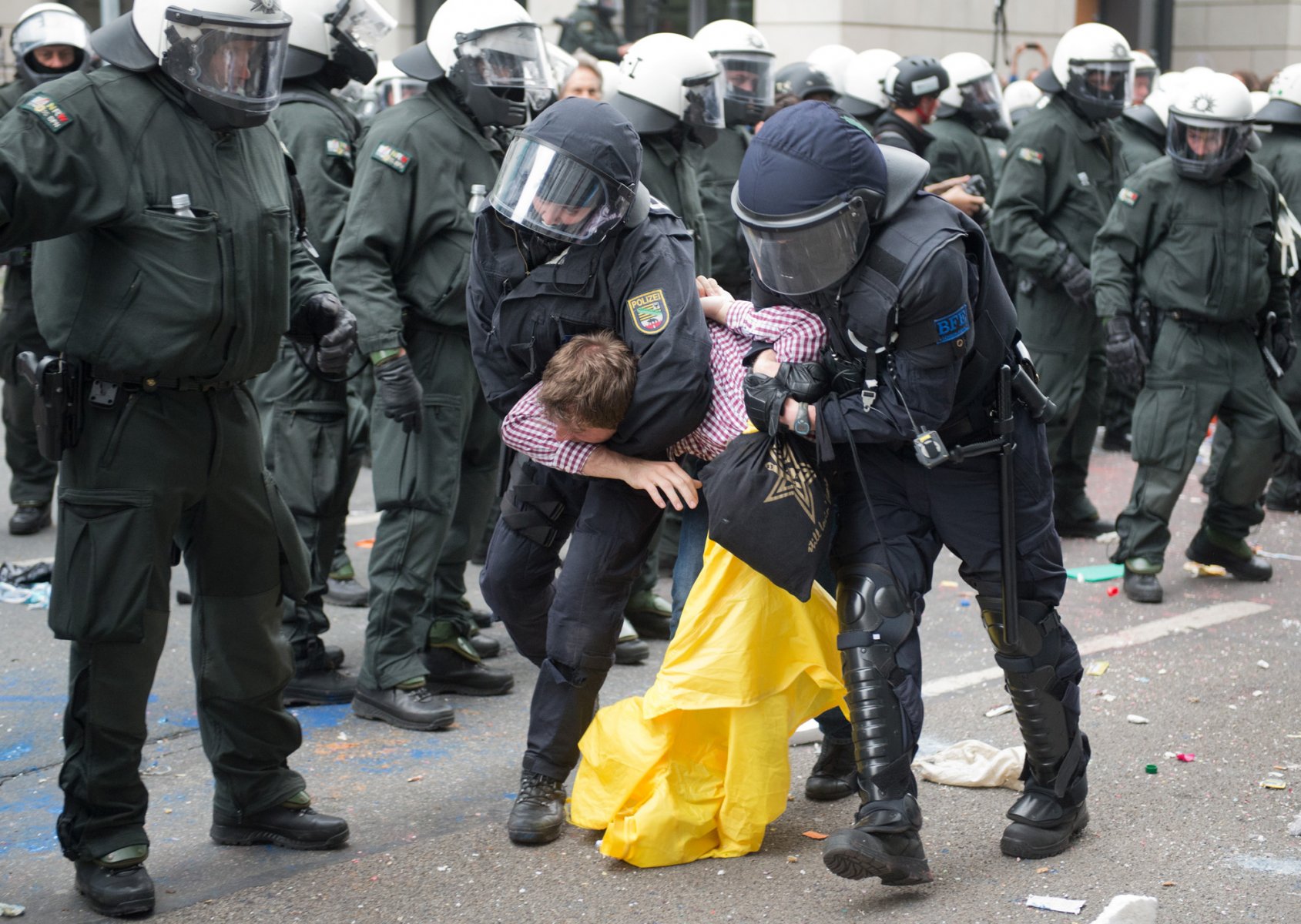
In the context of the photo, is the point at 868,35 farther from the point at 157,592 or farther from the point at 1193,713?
the point at 157,592

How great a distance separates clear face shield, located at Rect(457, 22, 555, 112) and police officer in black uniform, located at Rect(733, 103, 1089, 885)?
1644mm

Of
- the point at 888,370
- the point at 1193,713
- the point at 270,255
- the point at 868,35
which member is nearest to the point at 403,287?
the point at 270,255

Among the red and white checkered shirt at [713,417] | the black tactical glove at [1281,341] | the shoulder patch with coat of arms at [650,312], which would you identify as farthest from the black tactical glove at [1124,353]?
the shoulder patch with coat of arms at [650,312]

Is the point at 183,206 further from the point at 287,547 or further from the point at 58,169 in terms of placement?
the point at 287,547

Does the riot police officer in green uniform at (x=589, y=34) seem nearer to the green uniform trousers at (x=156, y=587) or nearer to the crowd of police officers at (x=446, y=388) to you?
the crowd of police officers at (x=446, y=388)

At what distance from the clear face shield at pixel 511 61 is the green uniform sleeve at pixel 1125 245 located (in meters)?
2.75

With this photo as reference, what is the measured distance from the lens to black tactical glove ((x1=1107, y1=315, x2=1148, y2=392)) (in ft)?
21.0

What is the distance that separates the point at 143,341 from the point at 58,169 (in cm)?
42

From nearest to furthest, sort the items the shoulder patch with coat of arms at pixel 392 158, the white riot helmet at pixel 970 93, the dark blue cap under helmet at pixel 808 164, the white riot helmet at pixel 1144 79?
the dark blue cap under helmet at pixel 808 164 < the shoulder patch with coat of arms at pixel 392 158 < the white riot helmet at pixel 970 93 < the white riot helmet at pixel 1144 79

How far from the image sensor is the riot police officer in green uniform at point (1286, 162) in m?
7.81

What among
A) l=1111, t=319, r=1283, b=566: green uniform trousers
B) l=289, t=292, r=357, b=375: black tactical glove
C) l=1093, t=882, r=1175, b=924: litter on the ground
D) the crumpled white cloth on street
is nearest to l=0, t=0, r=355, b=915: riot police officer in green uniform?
l=289, t=292, r=357, b=375: black tactical glove

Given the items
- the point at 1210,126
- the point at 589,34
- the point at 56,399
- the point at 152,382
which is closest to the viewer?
the point at 56,399

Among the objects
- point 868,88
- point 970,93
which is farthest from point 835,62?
point 970,93

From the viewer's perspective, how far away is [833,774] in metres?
4.22
